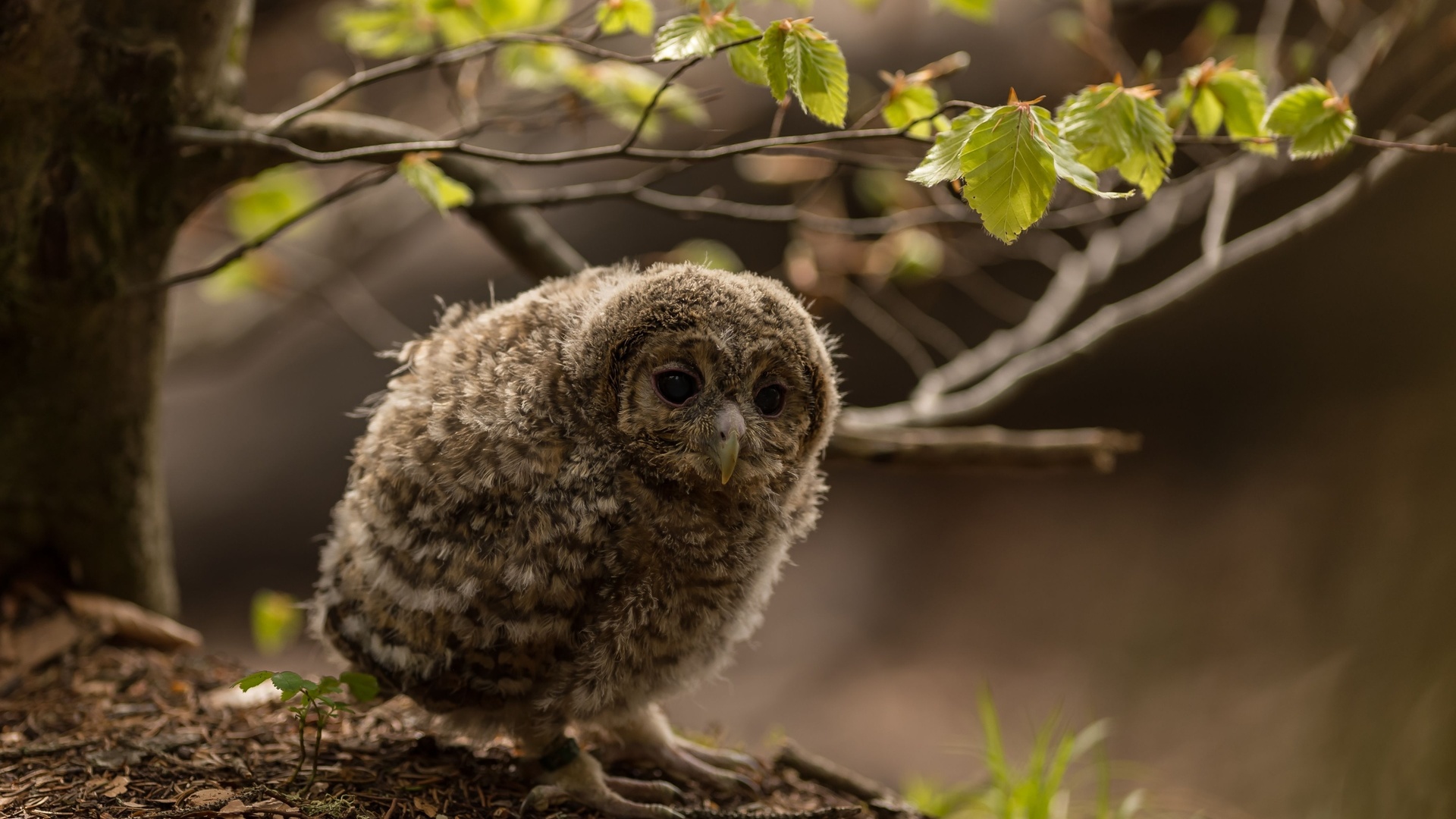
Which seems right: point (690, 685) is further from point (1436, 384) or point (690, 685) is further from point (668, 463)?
point (1436, 384)

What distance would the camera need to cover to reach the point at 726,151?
2180mm

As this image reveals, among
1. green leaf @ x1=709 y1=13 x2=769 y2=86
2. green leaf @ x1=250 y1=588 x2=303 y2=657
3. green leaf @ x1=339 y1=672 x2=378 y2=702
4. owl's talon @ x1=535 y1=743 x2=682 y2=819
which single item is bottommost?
green leaf @ x1=339 y1=672 x2=378 y2=702

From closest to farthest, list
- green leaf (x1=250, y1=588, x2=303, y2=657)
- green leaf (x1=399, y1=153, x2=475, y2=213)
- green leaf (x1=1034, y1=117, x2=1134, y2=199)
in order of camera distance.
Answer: green leaf (x1=1034, y1=117, x2=1134, y2=199)
green leaf (x1=399, y1=153, x2=475, y2=213)
green leaf (x1=250, y1=588, x2=303, y2=657)

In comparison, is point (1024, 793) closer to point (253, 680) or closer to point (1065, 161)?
point (1065, 161)

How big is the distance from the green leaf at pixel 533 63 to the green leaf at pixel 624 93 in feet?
0.22

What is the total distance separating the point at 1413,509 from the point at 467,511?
3615 mm

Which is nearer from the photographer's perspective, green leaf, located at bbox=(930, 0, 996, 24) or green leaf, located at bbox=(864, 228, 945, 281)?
green leaf, located at bbox=(930, 0, 996, 24)

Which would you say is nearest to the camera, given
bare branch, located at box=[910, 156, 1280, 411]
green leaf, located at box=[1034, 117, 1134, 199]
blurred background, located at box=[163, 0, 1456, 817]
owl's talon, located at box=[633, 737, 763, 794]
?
green leaf, located at box=[1034, 117, 1134, 199]

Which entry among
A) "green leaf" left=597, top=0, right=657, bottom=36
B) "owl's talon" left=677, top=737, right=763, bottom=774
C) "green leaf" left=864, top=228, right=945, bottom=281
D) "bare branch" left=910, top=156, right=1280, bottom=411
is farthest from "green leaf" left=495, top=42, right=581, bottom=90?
"owl's talon" left=677, top=737, right=763, bottom=774

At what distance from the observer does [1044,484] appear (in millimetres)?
6945

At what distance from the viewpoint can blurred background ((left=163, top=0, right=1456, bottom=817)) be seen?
4.73 m

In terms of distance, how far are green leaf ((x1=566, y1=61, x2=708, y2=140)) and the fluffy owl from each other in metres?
0.87

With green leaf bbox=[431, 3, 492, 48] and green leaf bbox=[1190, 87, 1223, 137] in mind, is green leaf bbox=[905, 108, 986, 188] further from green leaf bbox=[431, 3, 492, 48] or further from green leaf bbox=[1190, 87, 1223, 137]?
green leaf bbox=[431, 3, 492, 48]

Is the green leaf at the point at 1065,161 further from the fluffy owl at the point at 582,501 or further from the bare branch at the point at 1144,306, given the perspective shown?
the bare branch at the point at 1144,306
